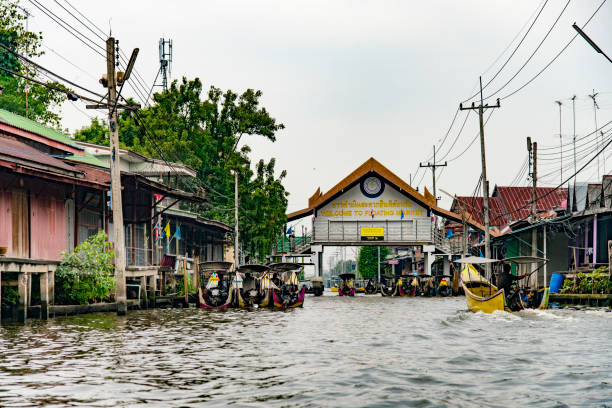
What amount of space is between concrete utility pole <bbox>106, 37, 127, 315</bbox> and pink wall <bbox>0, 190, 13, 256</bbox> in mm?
2981

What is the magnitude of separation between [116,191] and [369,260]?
75.8 meters

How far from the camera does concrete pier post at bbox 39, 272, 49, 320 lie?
813 inches

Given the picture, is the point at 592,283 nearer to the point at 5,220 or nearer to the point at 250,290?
the point at 250,290

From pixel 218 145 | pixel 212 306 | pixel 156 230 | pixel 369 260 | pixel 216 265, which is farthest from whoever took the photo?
pixel 369 260

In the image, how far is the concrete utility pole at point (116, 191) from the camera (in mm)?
22594

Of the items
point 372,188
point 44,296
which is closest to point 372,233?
point 372,188

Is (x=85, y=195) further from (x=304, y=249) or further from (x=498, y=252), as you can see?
(x=498, y=252)

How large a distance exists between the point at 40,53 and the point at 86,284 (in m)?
27.9

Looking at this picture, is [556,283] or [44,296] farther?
[556,283]

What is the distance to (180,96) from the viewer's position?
50.3 metres

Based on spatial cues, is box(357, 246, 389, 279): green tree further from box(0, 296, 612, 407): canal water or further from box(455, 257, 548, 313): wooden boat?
box(0, 296, 612, 407): canal water

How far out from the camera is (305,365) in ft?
39.0

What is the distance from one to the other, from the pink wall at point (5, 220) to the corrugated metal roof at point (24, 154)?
123 cm

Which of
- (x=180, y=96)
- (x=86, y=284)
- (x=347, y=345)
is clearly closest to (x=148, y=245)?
(x=86, y=284)
